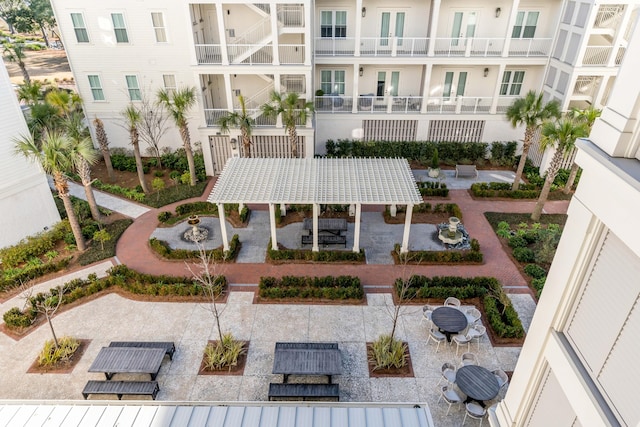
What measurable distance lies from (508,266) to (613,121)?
13.6 meters

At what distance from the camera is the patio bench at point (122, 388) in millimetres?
12609

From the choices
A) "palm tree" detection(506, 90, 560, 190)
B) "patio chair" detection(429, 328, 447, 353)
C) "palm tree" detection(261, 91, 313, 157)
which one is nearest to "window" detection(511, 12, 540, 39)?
"palm tree" detection(506, 90, 560, 190)

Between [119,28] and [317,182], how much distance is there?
16465 mm

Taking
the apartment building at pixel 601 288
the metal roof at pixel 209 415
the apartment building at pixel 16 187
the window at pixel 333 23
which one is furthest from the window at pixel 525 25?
the apartment building at pixel 16 187

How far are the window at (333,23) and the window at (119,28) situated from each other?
471 inches

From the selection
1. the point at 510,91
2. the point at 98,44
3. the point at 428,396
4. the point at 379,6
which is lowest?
the point at 428,396

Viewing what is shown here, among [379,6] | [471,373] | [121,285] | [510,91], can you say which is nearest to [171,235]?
[121,285]

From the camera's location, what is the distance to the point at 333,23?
1027 inches

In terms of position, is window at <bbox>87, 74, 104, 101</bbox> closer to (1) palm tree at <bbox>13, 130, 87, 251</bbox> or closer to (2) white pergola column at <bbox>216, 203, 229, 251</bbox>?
(1) palm tree at <bbox>13, 130, 87, 251</bbox>

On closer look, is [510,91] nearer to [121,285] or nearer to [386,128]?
[386,128]

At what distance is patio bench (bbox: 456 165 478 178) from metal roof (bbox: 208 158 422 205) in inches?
269

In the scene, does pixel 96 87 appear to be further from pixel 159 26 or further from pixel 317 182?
pixel 317 182

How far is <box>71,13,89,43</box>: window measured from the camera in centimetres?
2472

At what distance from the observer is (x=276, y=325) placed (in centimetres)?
1563
